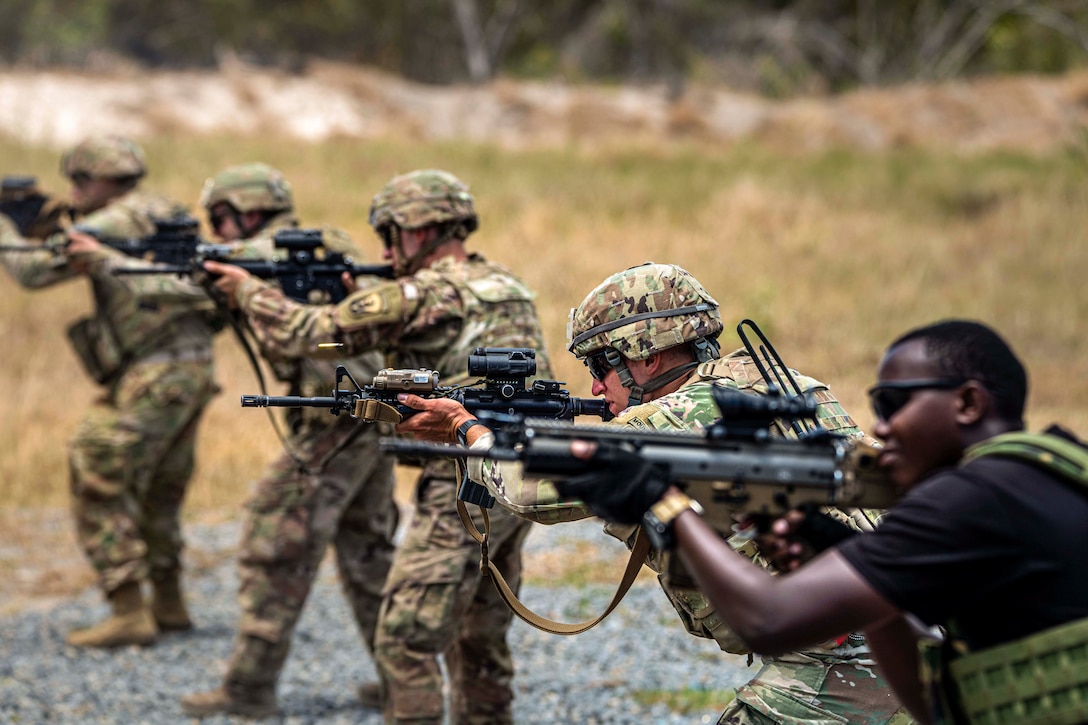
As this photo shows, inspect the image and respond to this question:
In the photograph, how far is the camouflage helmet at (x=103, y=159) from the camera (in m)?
7.96

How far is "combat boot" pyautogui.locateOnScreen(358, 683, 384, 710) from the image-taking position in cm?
650

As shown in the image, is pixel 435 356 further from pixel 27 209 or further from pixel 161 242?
pixel 27 209

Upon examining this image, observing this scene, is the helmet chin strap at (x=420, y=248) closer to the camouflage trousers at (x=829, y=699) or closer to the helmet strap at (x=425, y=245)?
the helmet strap at (x=425, y=245)

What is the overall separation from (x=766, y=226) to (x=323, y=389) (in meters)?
11.7

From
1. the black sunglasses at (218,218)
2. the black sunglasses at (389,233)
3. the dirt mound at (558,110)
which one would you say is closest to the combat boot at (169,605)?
the black sunglasses at (218,218)

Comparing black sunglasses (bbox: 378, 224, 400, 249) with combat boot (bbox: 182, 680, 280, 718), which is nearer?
black sunglasses (bbox: 378, 224, 400, 249)

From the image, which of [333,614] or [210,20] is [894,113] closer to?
[210,20]

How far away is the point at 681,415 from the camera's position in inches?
139

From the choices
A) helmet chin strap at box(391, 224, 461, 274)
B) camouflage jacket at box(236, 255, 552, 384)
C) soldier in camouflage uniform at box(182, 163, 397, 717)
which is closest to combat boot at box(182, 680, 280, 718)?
Answer: soldier in camouflage uniform at box(182, 163, 397, 717)

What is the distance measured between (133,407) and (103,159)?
1521 mm

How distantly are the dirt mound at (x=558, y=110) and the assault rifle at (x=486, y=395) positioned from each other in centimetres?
1715

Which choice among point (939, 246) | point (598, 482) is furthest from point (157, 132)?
point (598, 482)

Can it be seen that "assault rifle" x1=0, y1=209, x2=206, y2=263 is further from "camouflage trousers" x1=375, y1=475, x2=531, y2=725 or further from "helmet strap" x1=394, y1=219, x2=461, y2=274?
"camouflage trousers" x1=375, y1=475, x2=531, y2=725

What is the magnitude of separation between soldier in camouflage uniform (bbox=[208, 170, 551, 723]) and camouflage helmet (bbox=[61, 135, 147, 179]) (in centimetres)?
263
